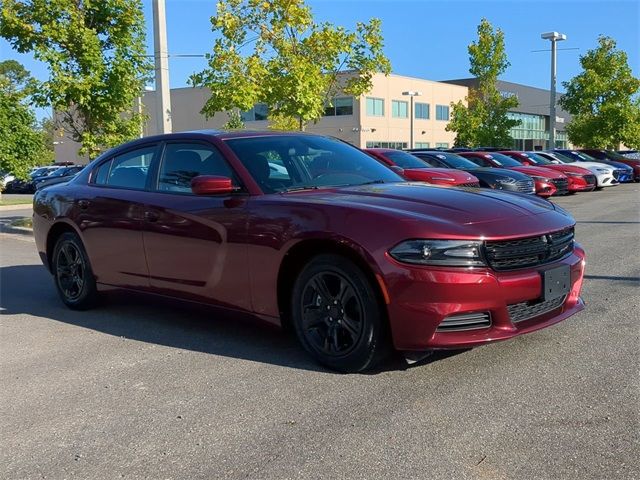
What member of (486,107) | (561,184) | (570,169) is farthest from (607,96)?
(561,184)

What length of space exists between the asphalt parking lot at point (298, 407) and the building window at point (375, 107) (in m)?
48.3

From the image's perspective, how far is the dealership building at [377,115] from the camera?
5188cm

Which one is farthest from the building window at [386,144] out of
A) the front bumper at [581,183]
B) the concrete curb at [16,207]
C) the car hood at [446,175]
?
the car hood at [446,175]

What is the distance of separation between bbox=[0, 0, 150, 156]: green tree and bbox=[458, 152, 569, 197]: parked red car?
34.0 ft

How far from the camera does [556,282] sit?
399 centimetres

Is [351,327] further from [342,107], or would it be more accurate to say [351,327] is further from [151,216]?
[342,107]

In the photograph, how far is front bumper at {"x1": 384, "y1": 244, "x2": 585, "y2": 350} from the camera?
3.65 m

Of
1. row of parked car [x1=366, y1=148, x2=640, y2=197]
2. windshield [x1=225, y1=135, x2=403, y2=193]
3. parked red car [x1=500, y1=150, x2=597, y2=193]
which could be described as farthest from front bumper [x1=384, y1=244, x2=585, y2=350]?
parked red car [x1=500, y1=150, x2=597, y2=193]

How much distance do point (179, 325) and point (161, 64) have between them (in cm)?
752

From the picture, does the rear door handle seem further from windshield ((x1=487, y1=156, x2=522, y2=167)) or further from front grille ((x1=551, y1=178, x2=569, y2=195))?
front grille ((x1=551, y1=178, x2=569, y2=195))

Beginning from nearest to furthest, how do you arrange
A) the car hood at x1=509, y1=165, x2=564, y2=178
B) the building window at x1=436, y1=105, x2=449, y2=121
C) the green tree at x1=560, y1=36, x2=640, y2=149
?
the car hood at x1=509, y1=165, x2=564, y2=178 < the green tree at x1=560, y1=36, x2=640, y2=149 < the building window at x1=436, y1=105, x2=449, y2=121

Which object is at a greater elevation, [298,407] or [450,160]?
[450,160]

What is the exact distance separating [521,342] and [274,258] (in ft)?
6.21

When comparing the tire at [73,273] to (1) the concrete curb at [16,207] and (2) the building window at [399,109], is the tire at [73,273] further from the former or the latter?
(2) the building window at [399,109]
